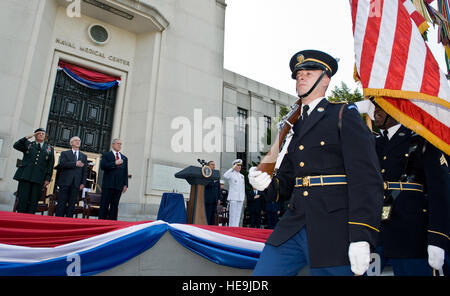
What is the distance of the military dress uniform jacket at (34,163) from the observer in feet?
20.9

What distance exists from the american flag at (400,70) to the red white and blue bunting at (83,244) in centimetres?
211

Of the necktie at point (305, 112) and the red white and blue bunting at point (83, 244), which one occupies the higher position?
the necktie at point (305, 112)

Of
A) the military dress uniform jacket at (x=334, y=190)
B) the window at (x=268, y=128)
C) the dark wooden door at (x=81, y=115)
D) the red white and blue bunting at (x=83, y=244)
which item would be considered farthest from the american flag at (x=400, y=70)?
the window at (x=268, y=128)

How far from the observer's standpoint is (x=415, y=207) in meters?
2.48

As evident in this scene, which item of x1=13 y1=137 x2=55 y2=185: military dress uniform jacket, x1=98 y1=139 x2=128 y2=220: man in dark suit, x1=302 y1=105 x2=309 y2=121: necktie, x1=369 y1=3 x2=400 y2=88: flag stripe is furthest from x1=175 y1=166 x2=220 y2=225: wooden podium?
x1=302 y1=105 x2=309 y2=121: necktie

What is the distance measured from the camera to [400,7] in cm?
327

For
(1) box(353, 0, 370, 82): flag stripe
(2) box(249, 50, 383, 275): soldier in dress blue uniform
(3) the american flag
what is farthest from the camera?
(1) box(353, 0, 370, 82): flag stripe

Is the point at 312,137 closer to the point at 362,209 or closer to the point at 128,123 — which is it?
the point at 362,209

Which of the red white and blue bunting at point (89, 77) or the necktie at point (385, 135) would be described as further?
the red white and blue bunting at point (89, 77)

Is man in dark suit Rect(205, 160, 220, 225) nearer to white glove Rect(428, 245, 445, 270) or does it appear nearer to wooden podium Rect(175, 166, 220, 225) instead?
wooden podium Rect(175, 166, 220, 225)

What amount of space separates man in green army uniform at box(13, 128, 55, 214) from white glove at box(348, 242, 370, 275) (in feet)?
21.8

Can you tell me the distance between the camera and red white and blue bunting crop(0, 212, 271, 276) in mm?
2557

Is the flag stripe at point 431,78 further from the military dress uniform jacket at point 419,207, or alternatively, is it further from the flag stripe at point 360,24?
the flag stripe at point 360,24
